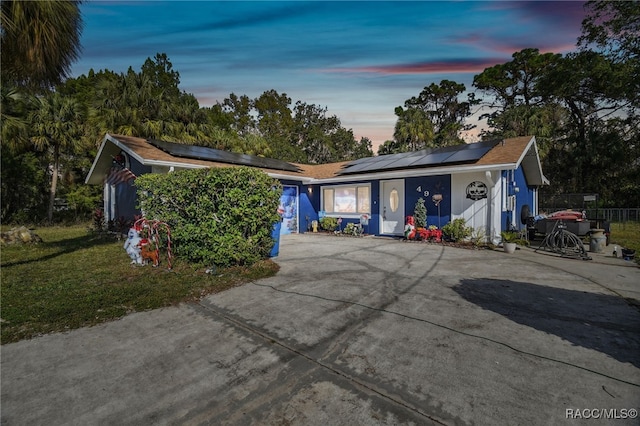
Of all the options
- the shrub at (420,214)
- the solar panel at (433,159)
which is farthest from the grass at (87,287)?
the solar panel at (433,159)

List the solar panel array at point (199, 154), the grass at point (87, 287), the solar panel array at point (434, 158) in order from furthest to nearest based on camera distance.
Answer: the solar panel array at point (199, 154)
the solar panel array at point (434, 158)
the grass at point (87, 287)

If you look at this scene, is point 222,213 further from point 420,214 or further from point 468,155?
point 468,155

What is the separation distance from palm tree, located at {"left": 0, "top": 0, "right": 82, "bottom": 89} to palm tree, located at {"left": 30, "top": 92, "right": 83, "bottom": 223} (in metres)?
15.2

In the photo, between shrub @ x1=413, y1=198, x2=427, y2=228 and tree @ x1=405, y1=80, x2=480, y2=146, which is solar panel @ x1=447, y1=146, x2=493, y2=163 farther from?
tree @ x1=405, y1=80, x2=480, y2=146

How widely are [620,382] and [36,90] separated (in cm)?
1102

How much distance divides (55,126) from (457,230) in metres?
23.6

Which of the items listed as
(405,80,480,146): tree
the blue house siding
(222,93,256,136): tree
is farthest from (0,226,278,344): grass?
(222,93,256,136): tree

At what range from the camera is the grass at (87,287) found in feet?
13.5

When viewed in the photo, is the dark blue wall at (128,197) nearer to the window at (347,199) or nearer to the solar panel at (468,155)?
the window at (347,199)

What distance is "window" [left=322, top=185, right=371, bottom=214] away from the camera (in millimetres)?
14031

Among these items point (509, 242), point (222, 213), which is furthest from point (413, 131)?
point (222, 213)

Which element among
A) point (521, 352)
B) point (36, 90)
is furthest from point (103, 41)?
point (521, 352)

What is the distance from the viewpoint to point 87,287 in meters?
5.57

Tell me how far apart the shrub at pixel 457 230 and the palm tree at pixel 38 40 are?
39.4 ft
